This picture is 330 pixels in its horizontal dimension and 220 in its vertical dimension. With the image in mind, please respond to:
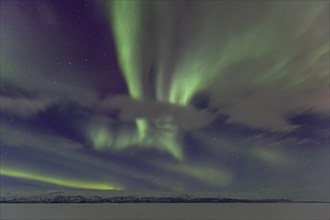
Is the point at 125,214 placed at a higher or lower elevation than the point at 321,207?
lower

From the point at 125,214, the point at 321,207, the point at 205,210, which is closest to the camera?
the point at 321,207

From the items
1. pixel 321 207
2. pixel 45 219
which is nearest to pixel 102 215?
pixel 45 219

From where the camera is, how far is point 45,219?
1347cm

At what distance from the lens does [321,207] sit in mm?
14477

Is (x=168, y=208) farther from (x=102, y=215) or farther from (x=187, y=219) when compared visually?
(x=102, y=215)

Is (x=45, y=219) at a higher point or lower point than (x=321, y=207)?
lower

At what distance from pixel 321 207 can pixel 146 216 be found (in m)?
8.28

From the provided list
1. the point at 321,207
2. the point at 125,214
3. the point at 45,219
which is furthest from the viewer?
the point at 125,214

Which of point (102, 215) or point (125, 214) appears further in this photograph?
point (102, 215)

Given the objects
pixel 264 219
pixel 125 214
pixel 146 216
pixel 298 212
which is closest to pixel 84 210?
pixel 125 214

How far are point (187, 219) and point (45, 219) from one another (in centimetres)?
634

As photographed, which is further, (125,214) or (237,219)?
(125,214)

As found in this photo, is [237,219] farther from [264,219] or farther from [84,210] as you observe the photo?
[84,210]

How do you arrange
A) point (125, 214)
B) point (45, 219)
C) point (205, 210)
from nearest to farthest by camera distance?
point (45, 219) < point (205, 210) < point (125, 214)
